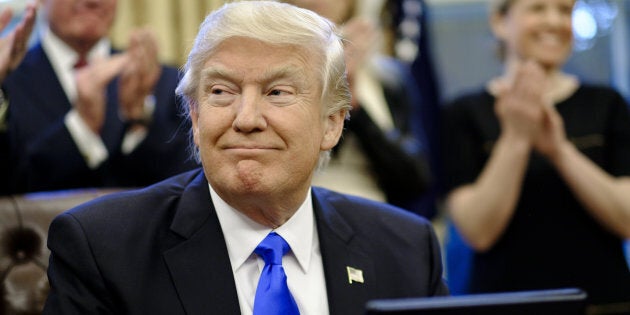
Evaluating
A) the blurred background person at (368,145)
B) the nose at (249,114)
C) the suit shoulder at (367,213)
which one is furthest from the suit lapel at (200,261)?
the blurred background person at (368,145)

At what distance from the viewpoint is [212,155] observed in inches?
88.1

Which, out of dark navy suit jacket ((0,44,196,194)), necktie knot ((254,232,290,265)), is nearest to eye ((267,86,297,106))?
necktie knot ((254,232,290,265))

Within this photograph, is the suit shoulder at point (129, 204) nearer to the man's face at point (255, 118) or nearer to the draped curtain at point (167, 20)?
the man's face at point (255, 118)

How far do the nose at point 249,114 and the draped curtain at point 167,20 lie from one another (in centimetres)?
233

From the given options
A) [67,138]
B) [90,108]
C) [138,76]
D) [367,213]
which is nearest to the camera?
[367,213]

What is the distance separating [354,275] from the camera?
2.39 metres

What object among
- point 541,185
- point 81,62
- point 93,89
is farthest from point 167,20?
point 541,185

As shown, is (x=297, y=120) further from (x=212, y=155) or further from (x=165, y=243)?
(x=165, y=243)

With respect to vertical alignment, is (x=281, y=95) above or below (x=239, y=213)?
above

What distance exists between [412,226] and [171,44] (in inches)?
90.5

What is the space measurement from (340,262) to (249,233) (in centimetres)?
24

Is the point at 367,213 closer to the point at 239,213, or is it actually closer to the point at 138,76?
the point at 239,213

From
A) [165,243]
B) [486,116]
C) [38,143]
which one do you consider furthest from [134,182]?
[486,116]

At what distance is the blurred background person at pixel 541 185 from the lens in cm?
332
